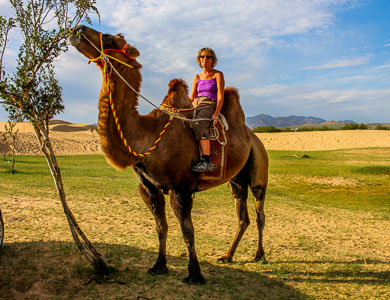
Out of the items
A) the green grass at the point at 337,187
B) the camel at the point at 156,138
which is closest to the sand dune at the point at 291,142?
the green grass at the point at 337,187

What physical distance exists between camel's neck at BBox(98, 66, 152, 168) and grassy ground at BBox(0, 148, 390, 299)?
6.14ft

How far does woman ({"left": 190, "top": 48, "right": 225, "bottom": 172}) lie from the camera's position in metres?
4.88

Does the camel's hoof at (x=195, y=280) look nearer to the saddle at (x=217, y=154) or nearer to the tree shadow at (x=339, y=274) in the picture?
the tree shadow at (x=339, y=274)

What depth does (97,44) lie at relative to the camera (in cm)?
409

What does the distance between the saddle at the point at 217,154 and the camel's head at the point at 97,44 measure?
161 centimetres

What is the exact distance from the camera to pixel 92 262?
15.7ft

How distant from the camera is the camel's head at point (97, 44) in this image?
398 cm

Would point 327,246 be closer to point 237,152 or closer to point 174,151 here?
point 237,152

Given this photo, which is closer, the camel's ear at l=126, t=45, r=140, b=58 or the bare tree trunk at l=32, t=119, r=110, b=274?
the camel's ear at l=126, t=45, r=140, b=58

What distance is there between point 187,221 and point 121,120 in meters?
1.68

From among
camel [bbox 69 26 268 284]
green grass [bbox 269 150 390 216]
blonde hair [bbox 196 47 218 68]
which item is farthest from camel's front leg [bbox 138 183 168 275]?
green grass [bbox 269 150 390 216]

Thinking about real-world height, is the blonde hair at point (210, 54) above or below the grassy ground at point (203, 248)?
above

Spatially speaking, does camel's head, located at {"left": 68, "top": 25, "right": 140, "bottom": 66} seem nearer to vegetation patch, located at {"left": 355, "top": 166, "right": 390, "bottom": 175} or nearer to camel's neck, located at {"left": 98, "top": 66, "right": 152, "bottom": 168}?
camel's neck, located at {"left": 98, "top": 66, "right": 152, "bottom": 168}

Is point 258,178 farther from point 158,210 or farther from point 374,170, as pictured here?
point 374,170
